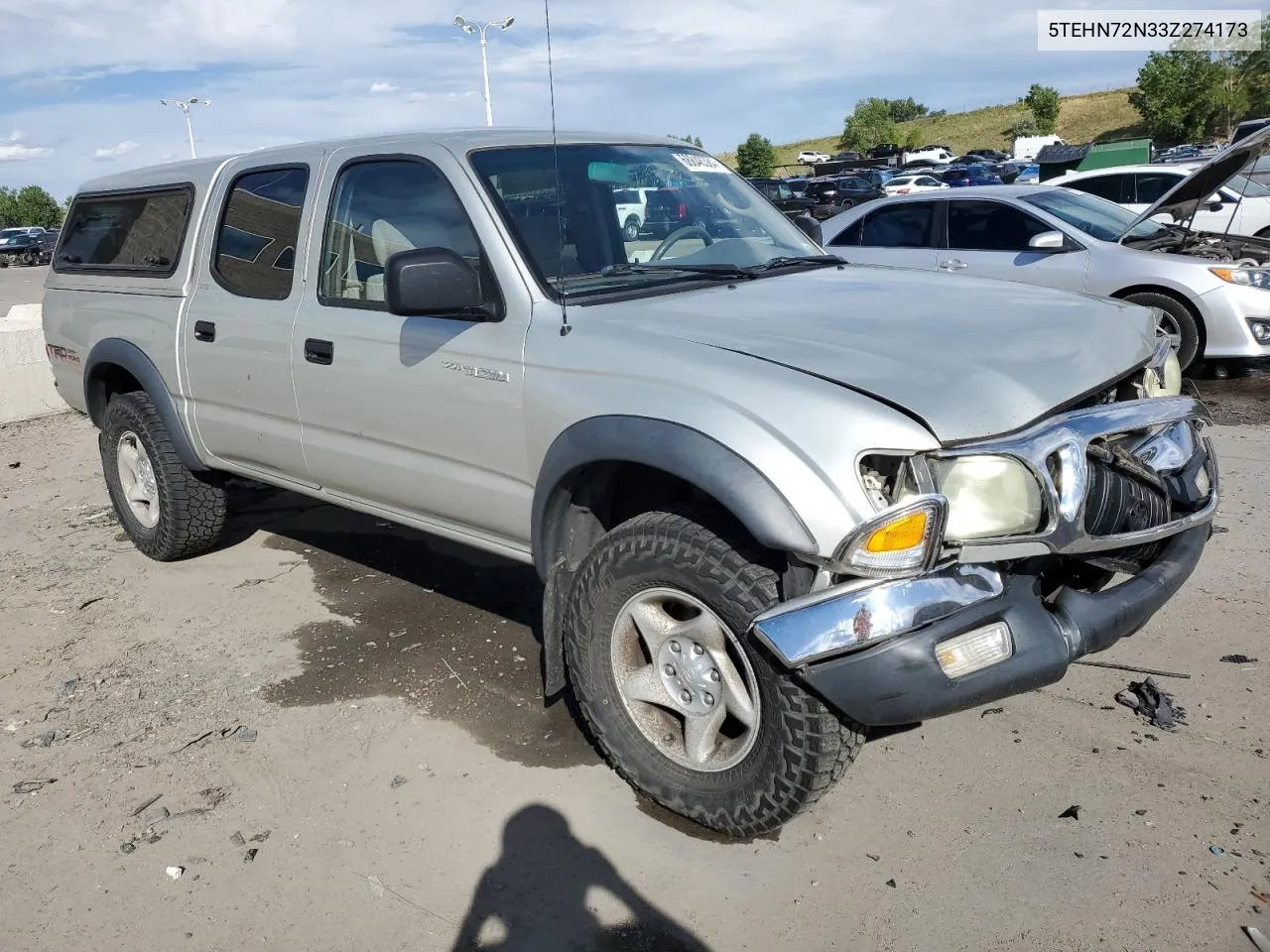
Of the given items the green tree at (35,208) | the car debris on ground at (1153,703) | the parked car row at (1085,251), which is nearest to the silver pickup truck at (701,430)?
the car debris on ground at (1153,703)

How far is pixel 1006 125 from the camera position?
3226 inches

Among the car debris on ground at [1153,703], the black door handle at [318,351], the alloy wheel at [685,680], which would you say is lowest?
the car debris on ground at [1153,703]

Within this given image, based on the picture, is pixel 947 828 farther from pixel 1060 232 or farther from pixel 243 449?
pixel 1060 232

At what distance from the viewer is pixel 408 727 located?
12.1 ft

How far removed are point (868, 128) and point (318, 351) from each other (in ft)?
284

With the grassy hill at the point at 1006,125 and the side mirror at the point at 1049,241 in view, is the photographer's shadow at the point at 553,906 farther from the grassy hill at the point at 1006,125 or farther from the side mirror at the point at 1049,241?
the grassy hill at the point at 1006,125

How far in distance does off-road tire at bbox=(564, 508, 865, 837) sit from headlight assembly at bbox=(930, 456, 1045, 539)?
486mm

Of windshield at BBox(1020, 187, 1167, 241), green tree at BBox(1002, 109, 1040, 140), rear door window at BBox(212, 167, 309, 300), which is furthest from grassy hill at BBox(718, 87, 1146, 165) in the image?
rear door window at BBox(212, 167, 309, 300)

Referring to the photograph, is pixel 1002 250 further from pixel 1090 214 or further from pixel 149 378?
pixel 149 378

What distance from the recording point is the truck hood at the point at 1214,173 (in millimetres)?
4605

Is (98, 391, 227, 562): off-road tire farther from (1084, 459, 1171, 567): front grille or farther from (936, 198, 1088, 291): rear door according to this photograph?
(936, 198, 1088, 291): rear door

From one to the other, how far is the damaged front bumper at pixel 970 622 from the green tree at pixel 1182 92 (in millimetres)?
65250

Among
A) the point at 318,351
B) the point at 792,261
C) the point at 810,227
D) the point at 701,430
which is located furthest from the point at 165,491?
the point at 701,430

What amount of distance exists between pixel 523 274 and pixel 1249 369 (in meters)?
7.91
